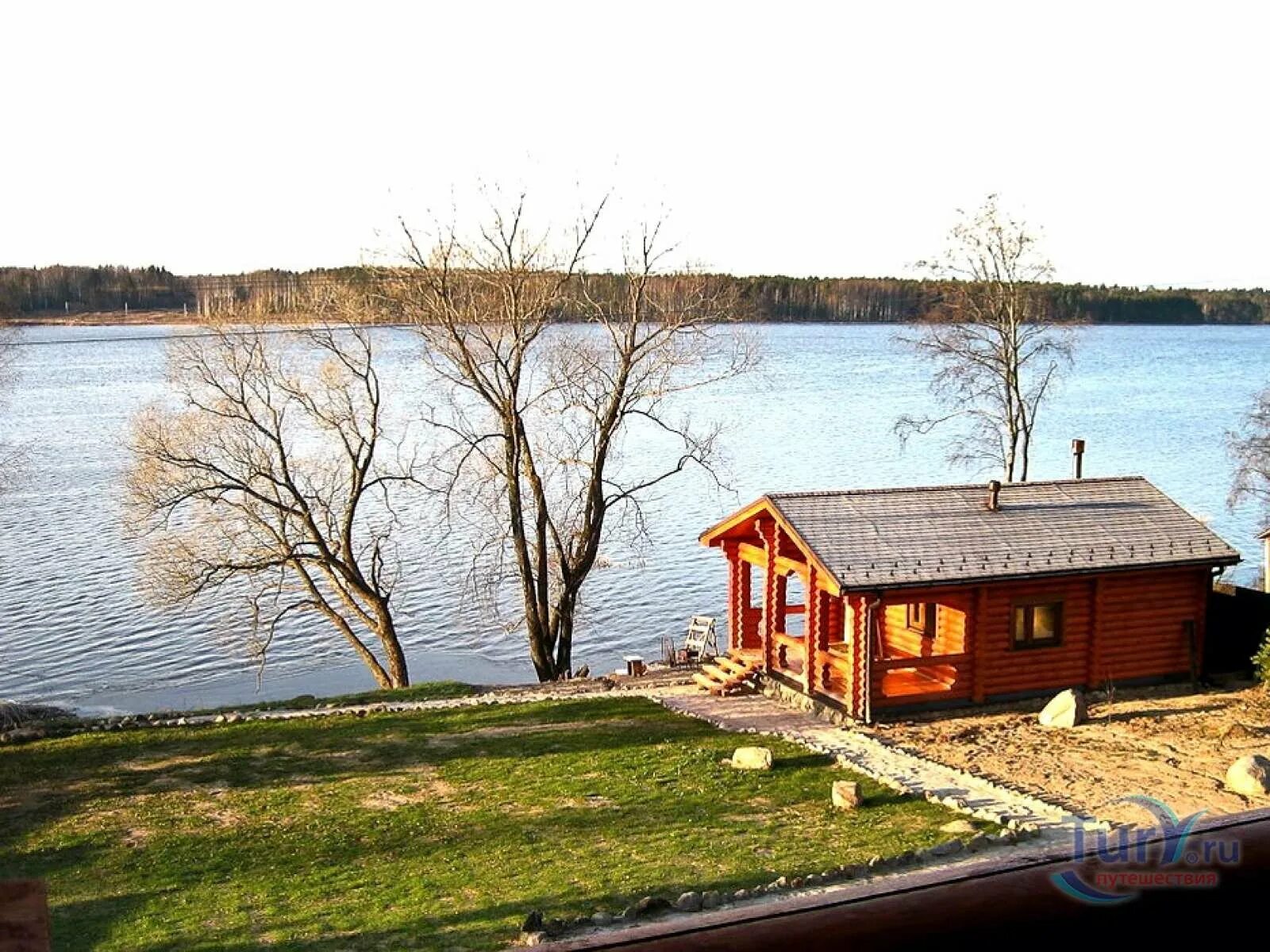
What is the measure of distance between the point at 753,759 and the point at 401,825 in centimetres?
572

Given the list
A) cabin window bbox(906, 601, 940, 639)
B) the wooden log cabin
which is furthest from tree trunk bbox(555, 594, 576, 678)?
cabin window bbox(906, 601, 940, 639)

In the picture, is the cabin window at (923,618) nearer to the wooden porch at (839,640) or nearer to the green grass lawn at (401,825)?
the wooden porch at (839,640)

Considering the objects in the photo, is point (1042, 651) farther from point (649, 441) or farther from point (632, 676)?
point (649, 441)

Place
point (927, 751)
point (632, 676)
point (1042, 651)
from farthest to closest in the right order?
point (632, 676)
point (1042, 651)
point (927, 751)

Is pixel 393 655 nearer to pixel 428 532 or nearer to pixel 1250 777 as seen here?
pixel 428 532

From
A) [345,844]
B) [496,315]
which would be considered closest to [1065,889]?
[345,844]

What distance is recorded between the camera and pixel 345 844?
640 inches

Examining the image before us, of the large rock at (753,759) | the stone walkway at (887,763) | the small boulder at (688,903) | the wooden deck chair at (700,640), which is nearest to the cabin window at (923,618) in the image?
the stone walkway at (887,763)

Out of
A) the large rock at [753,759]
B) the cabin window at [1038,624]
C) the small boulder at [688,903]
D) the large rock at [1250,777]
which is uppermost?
the cabin window at [1038,624]

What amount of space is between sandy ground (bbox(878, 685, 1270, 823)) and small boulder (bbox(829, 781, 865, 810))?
2644mm

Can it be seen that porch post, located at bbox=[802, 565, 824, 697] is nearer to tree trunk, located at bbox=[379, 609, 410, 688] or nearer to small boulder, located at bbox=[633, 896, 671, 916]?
small boulder, located at bbox=[633, 896, 671, 916]

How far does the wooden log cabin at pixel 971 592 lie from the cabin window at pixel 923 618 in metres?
0.04

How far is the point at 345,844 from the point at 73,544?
96.7ft

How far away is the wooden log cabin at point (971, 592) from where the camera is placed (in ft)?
74.0
